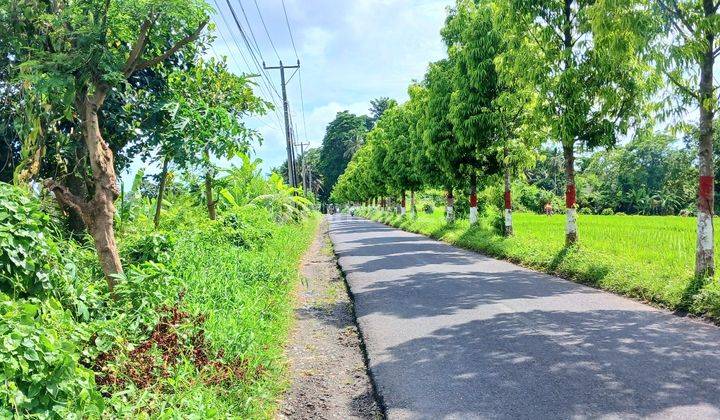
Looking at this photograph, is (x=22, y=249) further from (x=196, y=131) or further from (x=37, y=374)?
(x=196, y=131)

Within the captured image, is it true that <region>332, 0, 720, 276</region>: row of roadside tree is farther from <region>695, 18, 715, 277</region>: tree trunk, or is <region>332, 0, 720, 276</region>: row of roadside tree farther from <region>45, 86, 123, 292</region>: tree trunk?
<region>45, 86, 123, 292</region>: tree trunk

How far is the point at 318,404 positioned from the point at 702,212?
6.45m

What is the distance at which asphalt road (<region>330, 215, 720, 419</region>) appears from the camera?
4.13 meters

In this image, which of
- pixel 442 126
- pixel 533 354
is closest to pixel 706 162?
pixel 533 354

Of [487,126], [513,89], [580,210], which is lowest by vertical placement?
[580,210]

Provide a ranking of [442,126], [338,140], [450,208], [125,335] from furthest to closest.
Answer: [338,140] < [450,208] < [442,126] < [125,335]

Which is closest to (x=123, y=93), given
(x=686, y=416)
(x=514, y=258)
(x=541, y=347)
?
(x=541, y=347)

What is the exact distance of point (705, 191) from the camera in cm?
781

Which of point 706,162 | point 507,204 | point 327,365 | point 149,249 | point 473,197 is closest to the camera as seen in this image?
point 327,365

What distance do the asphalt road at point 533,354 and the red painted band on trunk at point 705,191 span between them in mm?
1788

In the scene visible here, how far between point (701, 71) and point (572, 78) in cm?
315

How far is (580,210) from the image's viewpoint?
186 ft

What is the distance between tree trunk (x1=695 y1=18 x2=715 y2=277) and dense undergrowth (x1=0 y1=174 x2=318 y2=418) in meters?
5.96

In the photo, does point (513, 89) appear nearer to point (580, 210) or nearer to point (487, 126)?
point (487, 126)
